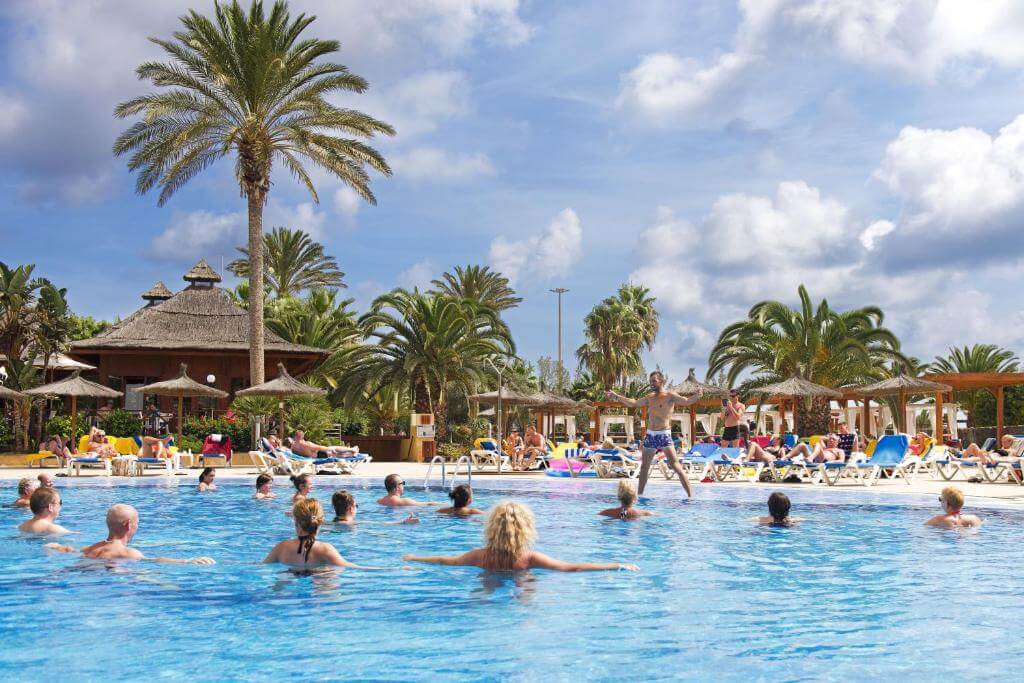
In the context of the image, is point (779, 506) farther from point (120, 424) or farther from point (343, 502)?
point (120, 424)

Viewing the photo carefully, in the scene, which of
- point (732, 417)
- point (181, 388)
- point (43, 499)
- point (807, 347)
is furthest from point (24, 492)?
point (807, 347)

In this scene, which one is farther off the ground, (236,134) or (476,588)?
(236,134)

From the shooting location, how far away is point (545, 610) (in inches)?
256

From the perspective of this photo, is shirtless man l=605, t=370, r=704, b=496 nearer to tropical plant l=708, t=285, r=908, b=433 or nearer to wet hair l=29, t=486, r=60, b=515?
wet hair l=29, t=486, r=60, b=515

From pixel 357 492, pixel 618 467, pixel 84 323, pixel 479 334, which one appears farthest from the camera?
pixel 84 323

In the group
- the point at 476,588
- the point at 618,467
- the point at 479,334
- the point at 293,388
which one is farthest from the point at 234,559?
the point at 479,334

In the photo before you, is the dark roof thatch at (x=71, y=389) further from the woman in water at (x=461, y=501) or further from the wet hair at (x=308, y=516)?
the wet hair at (x=308, y=516)

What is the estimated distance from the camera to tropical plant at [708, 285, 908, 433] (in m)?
30.5

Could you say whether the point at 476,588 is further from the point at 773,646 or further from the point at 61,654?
the point at 61,654

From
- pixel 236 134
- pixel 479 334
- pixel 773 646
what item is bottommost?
pixel 773 646

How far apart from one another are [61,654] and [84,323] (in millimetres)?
45889

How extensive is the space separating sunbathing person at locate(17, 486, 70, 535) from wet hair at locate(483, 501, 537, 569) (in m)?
4.36

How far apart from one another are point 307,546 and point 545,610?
6.73 ft

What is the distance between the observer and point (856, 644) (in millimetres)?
5613
